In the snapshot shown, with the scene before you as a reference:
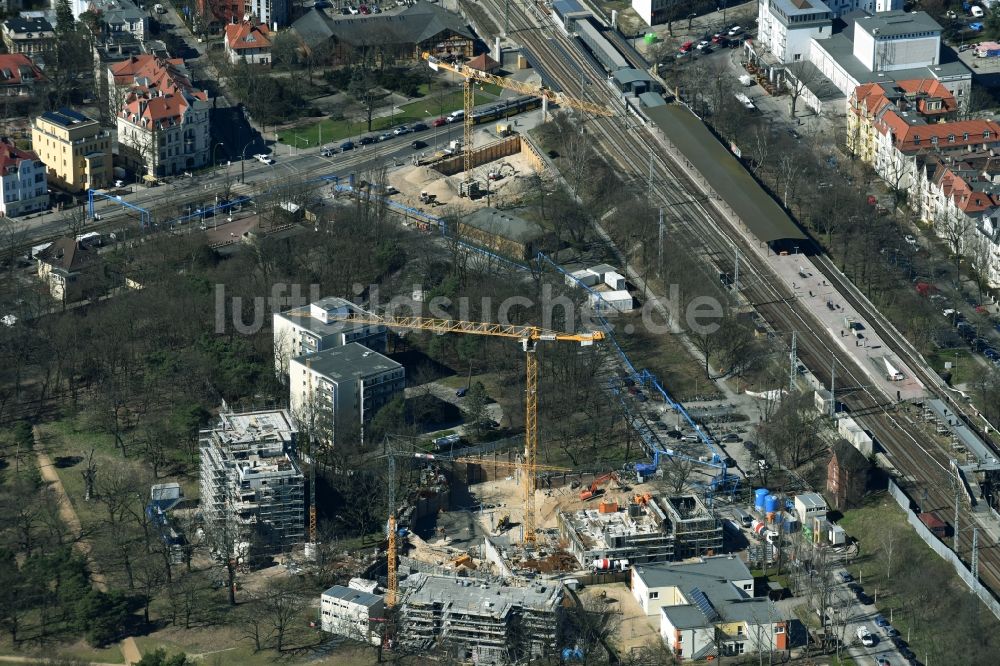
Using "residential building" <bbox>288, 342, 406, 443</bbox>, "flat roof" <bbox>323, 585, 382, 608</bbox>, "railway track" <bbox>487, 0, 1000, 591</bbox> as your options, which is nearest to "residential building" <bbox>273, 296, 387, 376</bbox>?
"residential building" <bbox>288, 342, 406, 443</bbox>

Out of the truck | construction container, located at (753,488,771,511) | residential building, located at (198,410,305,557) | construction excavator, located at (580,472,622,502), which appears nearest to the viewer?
residential building, located at (198,410,305,557)

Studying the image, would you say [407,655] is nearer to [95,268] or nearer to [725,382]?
[725,382]

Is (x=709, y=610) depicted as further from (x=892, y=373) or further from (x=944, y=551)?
(x=892, y=373)

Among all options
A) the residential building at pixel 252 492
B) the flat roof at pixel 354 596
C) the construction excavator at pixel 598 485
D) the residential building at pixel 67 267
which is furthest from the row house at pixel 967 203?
the residential building at pixel 67 267

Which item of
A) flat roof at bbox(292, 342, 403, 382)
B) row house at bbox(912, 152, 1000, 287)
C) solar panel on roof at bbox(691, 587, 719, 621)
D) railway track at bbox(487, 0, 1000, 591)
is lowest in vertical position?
solar panel on roof at bbox(691, 587, 719, 621)

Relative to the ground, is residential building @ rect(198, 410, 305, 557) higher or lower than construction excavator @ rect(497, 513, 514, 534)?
higher

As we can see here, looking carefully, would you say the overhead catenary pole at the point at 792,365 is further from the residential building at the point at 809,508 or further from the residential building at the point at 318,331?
the residential building at the point at 318,331

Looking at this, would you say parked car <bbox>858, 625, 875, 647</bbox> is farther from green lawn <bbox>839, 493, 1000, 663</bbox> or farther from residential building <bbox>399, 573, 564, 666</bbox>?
residential building <bbox>399, 573, 564, 666</bbox>
